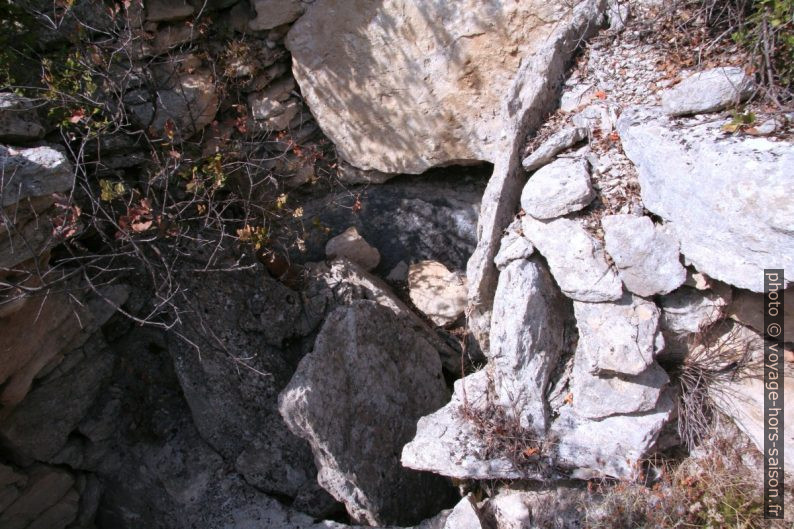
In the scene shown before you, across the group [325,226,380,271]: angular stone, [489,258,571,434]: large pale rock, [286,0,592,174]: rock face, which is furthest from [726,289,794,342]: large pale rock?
[325,226,380,271]: angular stone

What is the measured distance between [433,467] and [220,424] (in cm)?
142

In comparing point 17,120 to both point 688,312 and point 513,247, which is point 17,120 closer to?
point 513,247

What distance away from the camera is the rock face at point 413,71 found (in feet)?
12.1

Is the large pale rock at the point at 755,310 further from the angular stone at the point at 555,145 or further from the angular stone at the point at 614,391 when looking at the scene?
the angular stone at the point at 555,145

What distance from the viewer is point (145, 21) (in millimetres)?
3955

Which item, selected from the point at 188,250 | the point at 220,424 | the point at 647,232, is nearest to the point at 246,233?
the point at 188,250

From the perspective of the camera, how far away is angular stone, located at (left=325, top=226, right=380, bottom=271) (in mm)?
4312

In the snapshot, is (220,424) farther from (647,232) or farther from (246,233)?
(647,232)

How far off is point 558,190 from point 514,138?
1.37 ft

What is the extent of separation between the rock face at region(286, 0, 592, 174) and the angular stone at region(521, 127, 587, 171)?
0.46 m

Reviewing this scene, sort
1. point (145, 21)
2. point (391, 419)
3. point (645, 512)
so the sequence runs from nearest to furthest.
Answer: point (645, 512), point (391, 419), point (145, 21)

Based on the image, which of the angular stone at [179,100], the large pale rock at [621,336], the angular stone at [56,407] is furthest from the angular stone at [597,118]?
the angular stone at [56,407]

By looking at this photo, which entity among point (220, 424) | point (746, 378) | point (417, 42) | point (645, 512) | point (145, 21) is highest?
point (145, 21)

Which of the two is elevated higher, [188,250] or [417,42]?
[417,42]
